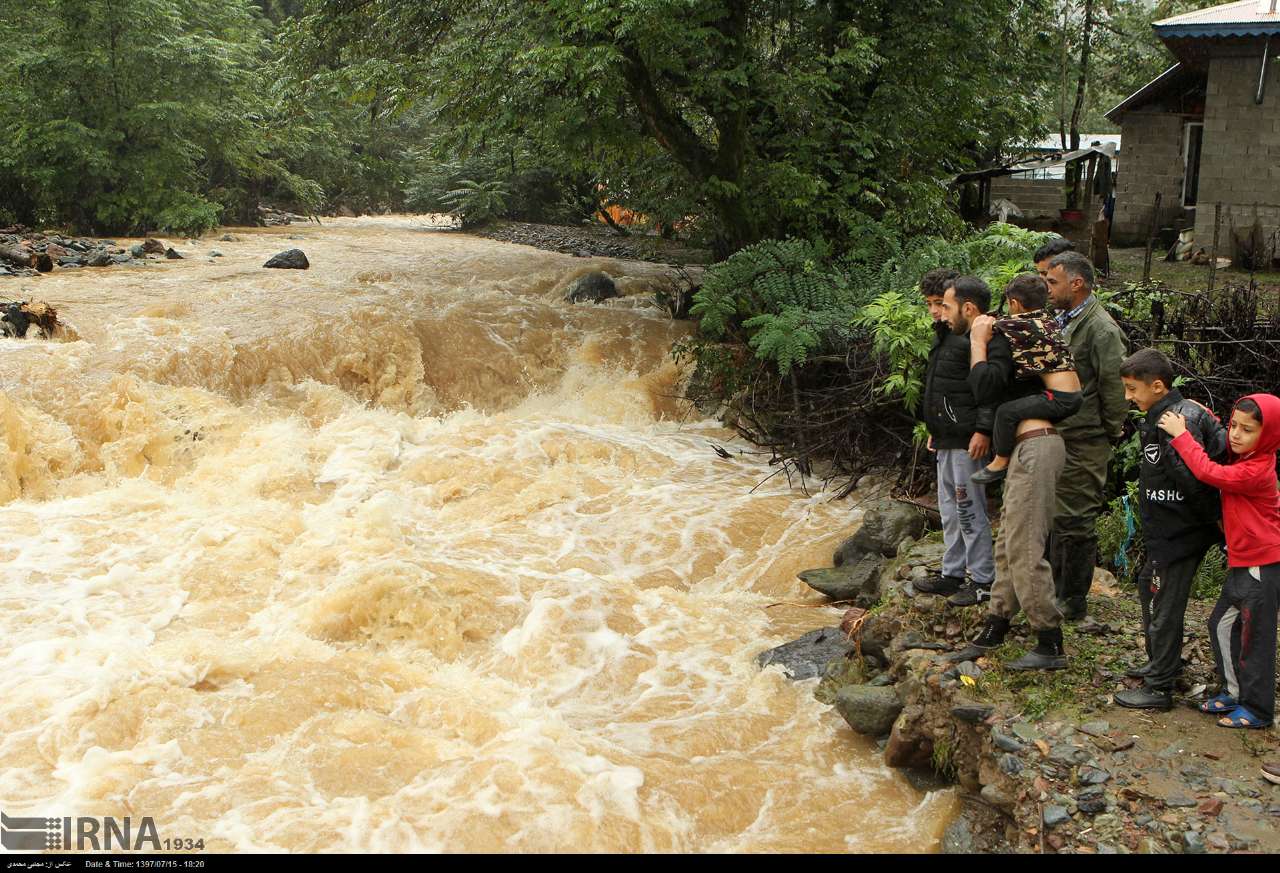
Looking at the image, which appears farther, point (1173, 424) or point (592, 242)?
point (592, 242)

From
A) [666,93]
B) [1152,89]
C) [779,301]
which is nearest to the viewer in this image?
[779,301]

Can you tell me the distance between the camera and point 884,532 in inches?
297

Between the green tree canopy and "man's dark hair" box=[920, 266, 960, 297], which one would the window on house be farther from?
"man's dark hair" box=[920, 266, 960, 297]

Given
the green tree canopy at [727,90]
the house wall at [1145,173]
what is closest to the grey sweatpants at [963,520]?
the green tree canopy at [727,90]

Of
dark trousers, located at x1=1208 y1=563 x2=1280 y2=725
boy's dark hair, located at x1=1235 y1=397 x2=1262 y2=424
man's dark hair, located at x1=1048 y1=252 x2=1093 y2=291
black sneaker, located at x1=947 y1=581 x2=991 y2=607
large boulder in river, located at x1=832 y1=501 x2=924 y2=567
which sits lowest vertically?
large boulder in river, located at x1=832 y1=501 x2=924 y2=567

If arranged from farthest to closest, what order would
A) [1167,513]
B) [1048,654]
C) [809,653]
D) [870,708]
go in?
[809,653] < [870,708] < [1048,654] < [1167,513]

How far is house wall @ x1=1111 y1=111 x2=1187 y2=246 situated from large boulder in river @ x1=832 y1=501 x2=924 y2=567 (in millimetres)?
12840

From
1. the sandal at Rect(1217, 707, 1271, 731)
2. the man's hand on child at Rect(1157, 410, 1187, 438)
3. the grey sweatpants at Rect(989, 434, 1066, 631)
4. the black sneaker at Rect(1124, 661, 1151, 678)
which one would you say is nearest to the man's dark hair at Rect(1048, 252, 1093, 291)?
the grey sweatpants at Rect(989, 434, 1066, 631)

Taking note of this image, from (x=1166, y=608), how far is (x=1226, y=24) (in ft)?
42.9

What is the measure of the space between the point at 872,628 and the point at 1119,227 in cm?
1496

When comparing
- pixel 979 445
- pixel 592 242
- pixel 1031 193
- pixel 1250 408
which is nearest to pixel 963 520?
pixel 979 445

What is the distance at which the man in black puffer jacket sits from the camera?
521cm

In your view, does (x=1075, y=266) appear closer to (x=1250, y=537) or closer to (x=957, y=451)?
(x=957, y=451)

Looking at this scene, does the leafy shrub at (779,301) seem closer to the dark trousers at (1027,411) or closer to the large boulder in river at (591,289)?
the large boulder in river at (591,289)
